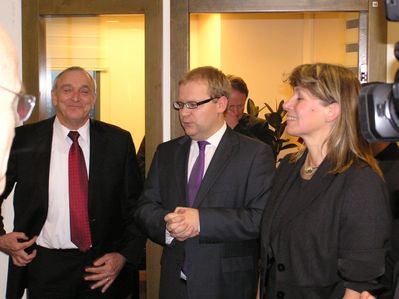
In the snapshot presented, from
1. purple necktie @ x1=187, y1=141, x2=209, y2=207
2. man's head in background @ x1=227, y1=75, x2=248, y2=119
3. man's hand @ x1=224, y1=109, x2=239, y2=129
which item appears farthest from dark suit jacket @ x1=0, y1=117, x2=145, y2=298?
man's head in background @ x1=227, y1=75, x2=248, y2=119

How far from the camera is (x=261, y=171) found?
259cm

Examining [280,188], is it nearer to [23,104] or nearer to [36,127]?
[23,104]

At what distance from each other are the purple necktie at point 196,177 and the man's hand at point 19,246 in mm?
845

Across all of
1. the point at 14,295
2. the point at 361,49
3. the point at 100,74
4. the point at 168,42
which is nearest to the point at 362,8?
the point at 361,49

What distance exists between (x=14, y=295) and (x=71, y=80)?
1.15m

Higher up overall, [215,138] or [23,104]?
[23,104]

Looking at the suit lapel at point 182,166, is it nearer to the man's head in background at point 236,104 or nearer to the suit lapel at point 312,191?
the suit lapel at point 312,191

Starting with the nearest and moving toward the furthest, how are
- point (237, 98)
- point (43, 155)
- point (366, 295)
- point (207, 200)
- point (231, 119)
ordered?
point (366, 295) → point (207, 200) → point (43, 155) → point (231, 119) → point (237, 98)

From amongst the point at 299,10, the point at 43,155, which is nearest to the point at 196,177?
the point at 43,155

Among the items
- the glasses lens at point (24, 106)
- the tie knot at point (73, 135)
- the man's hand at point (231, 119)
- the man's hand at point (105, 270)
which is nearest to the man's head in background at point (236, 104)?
the man's hand at point (231, 119)

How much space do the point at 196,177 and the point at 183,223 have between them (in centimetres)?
29

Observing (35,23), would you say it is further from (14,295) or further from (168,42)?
(14,295)

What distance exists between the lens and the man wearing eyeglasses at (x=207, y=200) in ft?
8.14

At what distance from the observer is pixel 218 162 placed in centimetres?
260
